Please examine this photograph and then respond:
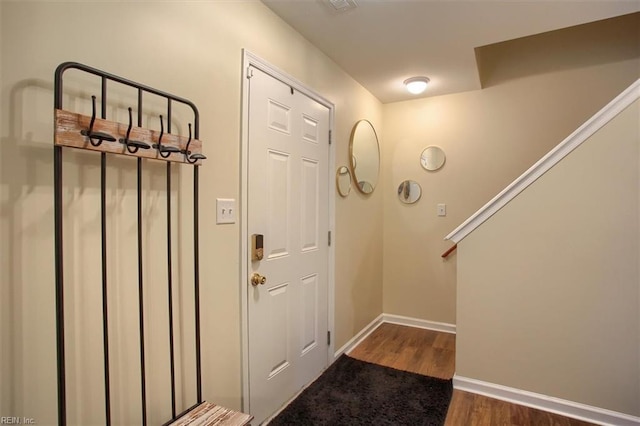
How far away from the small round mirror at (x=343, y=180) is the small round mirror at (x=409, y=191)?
93 cm

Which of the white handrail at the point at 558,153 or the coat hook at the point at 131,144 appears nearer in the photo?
the coat hook at the point at 131,144

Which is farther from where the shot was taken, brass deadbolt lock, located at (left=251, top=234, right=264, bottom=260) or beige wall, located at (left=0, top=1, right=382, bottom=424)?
brass deadbolt lock, located at (left=251, top=234, right=264, bottom=260)

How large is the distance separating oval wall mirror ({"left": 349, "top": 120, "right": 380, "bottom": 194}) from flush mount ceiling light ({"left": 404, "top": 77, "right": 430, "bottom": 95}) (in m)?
0.50

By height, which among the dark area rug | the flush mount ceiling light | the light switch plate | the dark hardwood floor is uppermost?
the flush mount ceiling light

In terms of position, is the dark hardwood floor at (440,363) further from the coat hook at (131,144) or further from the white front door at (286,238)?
the coat hook at (131,144)

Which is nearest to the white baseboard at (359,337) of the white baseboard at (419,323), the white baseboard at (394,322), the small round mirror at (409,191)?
the white baseboard at (394,322)

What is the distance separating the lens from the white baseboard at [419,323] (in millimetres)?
3344

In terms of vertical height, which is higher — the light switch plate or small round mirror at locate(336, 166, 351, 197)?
small round mirror at locate(336, 166, 351, 197)

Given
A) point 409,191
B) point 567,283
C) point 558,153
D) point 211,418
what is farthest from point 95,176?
point 409,191

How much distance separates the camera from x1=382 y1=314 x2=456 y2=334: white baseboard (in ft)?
11.0

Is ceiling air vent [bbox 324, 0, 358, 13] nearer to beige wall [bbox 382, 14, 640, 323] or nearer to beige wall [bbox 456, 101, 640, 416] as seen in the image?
beige wall [bbox 456, 101, 640, 416]

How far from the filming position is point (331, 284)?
2.59 m

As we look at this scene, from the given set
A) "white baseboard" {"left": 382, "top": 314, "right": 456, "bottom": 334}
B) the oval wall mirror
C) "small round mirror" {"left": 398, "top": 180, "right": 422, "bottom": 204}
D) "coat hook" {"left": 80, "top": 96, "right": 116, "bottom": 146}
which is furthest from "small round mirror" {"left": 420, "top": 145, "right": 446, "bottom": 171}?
"coat hook" {"left": 80, "top": 96, "right": 116, "bottom": 146}

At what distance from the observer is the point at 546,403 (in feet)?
6.66
